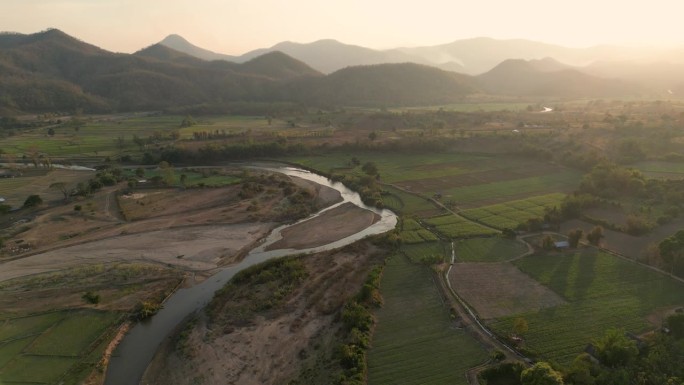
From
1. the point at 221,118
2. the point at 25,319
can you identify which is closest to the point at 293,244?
the point at 25,319

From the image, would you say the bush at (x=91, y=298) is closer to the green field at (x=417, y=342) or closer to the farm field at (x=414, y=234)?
the green field at (x=417, y=342)

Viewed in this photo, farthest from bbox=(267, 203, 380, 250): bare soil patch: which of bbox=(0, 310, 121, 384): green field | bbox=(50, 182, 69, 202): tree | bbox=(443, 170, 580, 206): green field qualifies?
bbox=(50, 182, 69, 202): tree

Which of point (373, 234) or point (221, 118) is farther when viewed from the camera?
point (221, 118)

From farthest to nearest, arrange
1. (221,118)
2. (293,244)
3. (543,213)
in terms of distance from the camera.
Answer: (221,118), (543,213), (293,244)

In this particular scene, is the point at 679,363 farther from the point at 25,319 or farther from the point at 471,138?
the point at 471,138

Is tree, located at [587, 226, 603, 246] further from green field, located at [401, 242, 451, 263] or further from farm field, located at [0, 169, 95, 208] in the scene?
farm field, located at [0, 169, 95, 208]

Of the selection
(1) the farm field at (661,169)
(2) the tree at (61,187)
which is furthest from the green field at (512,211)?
(2) the tree at (61,187)

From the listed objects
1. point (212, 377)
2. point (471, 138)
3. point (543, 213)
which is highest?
point (471, 138)
